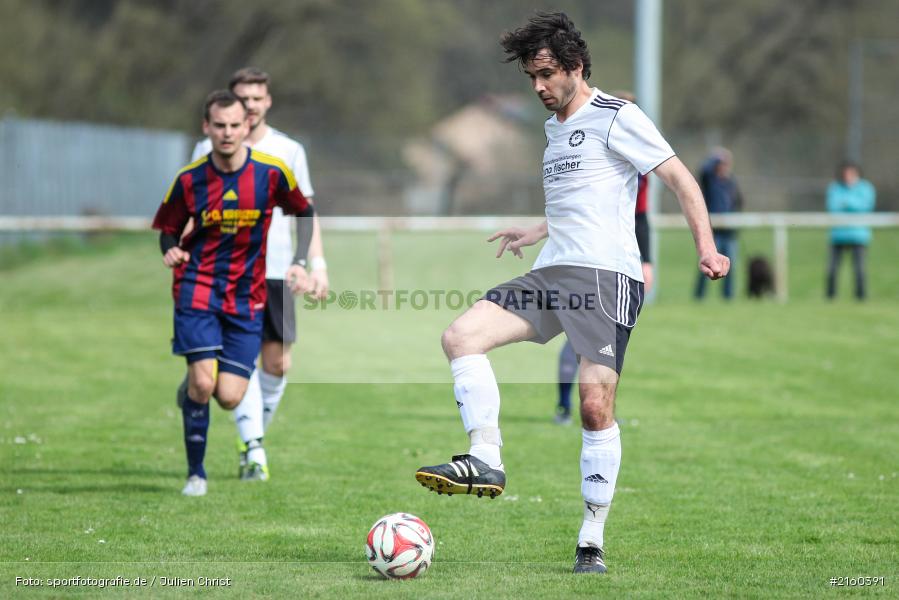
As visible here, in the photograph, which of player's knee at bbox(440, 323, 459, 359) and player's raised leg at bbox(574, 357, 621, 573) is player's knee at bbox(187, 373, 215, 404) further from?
player's raised leg at bbox(574, 357, 621, 573)

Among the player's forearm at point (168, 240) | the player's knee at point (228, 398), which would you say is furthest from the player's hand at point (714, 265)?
the player's forearm at point (168, 240)

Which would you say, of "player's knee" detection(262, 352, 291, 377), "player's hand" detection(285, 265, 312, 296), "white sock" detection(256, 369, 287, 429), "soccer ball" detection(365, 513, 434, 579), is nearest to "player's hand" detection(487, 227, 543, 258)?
"player's hand" detection(285, 265, 312, 296)

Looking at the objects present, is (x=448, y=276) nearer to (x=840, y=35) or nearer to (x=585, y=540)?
(x=585, y=540)

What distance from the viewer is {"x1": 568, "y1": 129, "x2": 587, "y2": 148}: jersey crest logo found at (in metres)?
5.27

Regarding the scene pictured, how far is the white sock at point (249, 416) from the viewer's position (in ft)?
23.9

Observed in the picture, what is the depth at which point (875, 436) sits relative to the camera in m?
8.88

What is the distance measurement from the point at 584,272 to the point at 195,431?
2.76 m

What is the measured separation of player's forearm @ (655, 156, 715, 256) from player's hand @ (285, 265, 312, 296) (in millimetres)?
2370

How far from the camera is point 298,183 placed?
7516 millimetres

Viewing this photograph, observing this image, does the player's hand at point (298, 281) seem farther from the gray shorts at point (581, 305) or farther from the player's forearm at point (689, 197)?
the player's forearm at point (689, 197)

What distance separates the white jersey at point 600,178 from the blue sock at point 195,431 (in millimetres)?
2483

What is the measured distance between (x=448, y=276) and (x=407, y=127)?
3496 cm

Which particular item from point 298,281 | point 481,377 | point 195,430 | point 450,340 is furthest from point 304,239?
point 481,377

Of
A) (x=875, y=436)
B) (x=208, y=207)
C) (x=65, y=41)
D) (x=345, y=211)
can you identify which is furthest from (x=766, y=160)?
(x=208, y=207)
